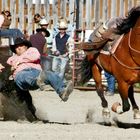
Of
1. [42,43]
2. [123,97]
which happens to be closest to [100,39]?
[123,97]

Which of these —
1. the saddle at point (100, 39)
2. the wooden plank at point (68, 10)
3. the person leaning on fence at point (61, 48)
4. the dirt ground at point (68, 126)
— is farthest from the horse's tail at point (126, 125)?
the wooden plank at point (68, 10)

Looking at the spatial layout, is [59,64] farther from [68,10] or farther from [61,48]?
[68,10]

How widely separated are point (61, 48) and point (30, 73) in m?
6.27

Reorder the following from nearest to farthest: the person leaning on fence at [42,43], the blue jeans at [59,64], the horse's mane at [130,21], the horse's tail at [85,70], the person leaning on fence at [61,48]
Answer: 1. the horse's mane at [130,21]
2. the horse's tail at [85,70]
3. the person leaning on fence at [42,43]
4. the blue jeans at [59,64]
5. the person leaning on fence at [61,48]

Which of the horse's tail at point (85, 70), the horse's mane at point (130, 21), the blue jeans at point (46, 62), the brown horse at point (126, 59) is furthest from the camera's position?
the blue jeans at point (46, 62)

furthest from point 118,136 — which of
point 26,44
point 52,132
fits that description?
point 26,44

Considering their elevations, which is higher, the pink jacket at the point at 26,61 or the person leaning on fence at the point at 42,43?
the pink jacket at the point at 26,61

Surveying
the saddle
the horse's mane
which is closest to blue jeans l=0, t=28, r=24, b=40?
the saddle

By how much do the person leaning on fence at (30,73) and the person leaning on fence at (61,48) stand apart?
553 centimetres

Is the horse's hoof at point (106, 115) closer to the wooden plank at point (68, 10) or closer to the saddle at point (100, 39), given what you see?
the saddle at point (100, 39)

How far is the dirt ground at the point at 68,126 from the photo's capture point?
8.49 metres

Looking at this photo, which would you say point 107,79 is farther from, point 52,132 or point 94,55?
point 52,132

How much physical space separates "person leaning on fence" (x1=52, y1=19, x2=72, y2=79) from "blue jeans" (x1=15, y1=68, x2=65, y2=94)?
583 cm

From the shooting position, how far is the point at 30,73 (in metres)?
10.1
